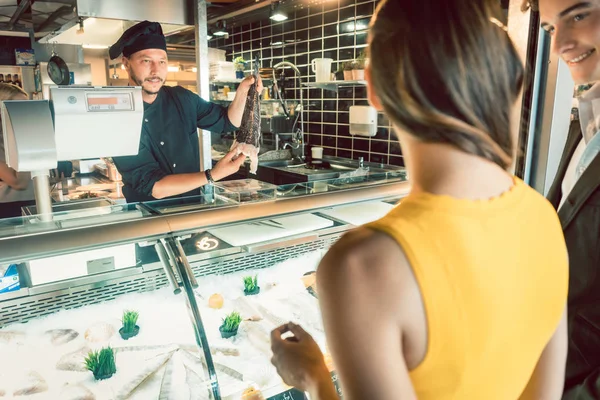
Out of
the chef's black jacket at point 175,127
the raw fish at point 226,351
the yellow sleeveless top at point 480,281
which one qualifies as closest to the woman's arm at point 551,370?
the yellow sleeveless top at point 480,281

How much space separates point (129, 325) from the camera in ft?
5.51

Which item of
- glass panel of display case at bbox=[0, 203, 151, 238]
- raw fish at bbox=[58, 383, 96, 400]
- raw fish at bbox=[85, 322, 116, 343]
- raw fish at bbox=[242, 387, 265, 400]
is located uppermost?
glass panel of display case at bbox=[0, 203, 151, 238]

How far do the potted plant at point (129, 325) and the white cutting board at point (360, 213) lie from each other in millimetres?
1051

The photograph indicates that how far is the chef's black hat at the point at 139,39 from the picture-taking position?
253cm

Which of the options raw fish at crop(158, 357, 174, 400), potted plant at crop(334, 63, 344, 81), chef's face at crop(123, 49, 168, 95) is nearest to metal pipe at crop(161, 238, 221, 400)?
raw fish at crop(158, 357, 174, 400)

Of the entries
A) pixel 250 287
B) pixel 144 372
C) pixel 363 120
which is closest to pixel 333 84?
pixel 363 120

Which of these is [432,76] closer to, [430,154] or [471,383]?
[430,154]

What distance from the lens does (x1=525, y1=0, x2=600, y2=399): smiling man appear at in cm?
114

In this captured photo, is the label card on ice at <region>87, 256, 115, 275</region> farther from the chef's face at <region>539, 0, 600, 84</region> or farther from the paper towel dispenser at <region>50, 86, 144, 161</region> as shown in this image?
the chef's face at <region>539, 0, 600, 84</region>

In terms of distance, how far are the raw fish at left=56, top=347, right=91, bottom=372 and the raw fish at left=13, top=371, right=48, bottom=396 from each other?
7 cm

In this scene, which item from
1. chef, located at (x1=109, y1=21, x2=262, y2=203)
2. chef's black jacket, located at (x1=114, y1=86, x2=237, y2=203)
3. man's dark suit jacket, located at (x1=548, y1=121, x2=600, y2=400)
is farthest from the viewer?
chef's black jacket, located at (x1=114, y1=86, x2=237, y2=203)

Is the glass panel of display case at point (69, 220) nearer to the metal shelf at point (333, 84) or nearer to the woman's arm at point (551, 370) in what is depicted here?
the woman's arm at point (551, 370)

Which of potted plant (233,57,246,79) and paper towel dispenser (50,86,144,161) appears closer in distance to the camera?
paper towel dispenser (50,86,144,161)

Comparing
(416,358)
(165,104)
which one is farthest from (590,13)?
(165,104)
